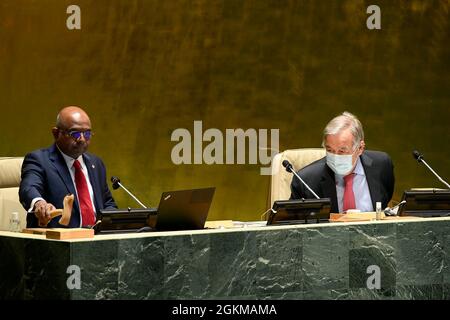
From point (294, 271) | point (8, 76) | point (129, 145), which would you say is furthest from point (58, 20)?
point (294, 271)

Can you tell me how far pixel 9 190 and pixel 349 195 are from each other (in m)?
1.76

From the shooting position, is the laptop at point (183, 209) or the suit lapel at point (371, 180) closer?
the laptop at point (183, 209)

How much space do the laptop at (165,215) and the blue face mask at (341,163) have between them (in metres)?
1.26

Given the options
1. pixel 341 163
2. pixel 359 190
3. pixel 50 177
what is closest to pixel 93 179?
pixel 50 177

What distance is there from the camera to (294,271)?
4.12 metres

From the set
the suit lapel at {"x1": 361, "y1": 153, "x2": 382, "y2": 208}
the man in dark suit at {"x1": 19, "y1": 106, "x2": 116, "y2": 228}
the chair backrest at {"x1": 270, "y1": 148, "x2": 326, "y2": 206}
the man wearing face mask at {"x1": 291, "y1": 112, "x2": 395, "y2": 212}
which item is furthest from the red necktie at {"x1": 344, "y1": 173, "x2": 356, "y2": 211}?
the man in dark suit at {"x1": 19, "y1": 106, "x2": 116, "y2": 228}

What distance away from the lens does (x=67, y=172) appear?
16.7 feet

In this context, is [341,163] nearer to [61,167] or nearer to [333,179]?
[333,179]

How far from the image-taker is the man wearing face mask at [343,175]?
534cm

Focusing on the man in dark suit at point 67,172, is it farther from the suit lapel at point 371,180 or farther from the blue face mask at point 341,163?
the suit lapel at point 371,180

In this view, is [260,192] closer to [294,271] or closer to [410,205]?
[410,205]

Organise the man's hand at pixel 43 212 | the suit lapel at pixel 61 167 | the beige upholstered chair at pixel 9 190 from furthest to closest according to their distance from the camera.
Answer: the beige upholstered chair at pixel 9 190, the suit lapel at pixel 61 167, the man's hand at pixel 43 212

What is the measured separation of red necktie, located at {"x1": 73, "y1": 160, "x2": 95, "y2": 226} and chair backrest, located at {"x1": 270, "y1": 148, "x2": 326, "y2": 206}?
3.86 ft

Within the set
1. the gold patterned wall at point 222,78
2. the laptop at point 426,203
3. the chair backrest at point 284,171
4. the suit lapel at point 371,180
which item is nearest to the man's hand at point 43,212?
the laptop at point 426,203
